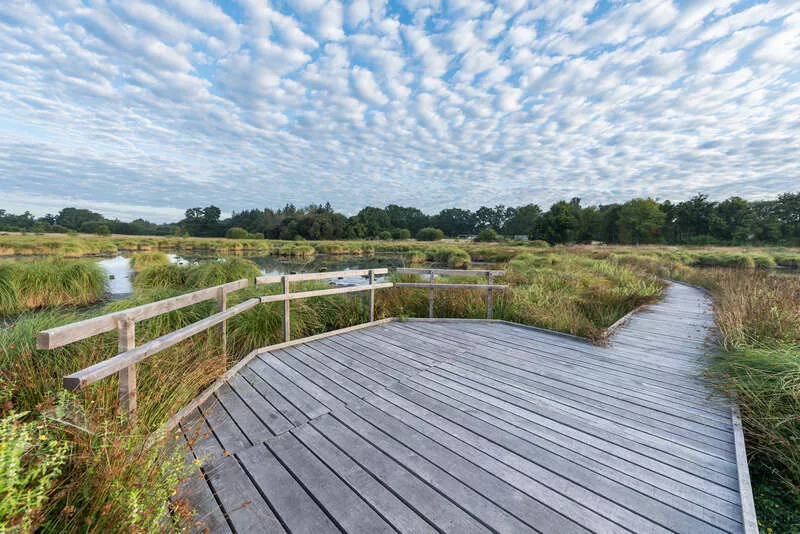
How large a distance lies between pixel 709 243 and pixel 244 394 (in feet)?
185

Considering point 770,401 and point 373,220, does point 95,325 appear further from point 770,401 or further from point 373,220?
point 373,220

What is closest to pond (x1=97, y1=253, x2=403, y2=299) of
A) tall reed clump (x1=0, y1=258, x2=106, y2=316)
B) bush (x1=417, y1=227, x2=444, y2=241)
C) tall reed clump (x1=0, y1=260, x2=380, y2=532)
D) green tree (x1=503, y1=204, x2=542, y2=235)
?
tall reed clump (x1=0, y1=258, x2=106, y2=316)

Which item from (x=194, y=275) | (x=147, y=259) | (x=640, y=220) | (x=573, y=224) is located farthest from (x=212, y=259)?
(x=640, y=220)

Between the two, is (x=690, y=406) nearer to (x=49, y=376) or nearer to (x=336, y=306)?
(x=336, y=306)

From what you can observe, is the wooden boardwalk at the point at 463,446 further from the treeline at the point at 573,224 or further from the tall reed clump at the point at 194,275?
the treeline at the point at 573,224

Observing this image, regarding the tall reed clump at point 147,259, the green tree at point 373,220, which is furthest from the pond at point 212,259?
the green tree at point 373,220

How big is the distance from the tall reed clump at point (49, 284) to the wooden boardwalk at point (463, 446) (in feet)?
27.6

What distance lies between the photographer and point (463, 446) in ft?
7.52

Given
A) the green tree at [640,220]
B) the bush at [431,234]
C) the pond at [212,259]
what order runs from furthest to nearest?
the bush at [431,234] → the green tree at [640,220] → the pond at [212,259]

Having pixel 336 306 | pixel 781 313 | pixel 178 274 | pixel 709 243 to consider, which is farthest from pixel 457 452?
pixel 709 243

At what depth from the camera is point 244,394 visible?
10.00 ft

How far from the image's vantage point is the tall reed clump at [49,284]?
771 cm

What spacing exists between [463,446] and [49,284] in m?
11.3

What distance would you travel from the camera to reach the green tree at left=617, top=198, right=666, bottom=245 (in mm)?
46344
